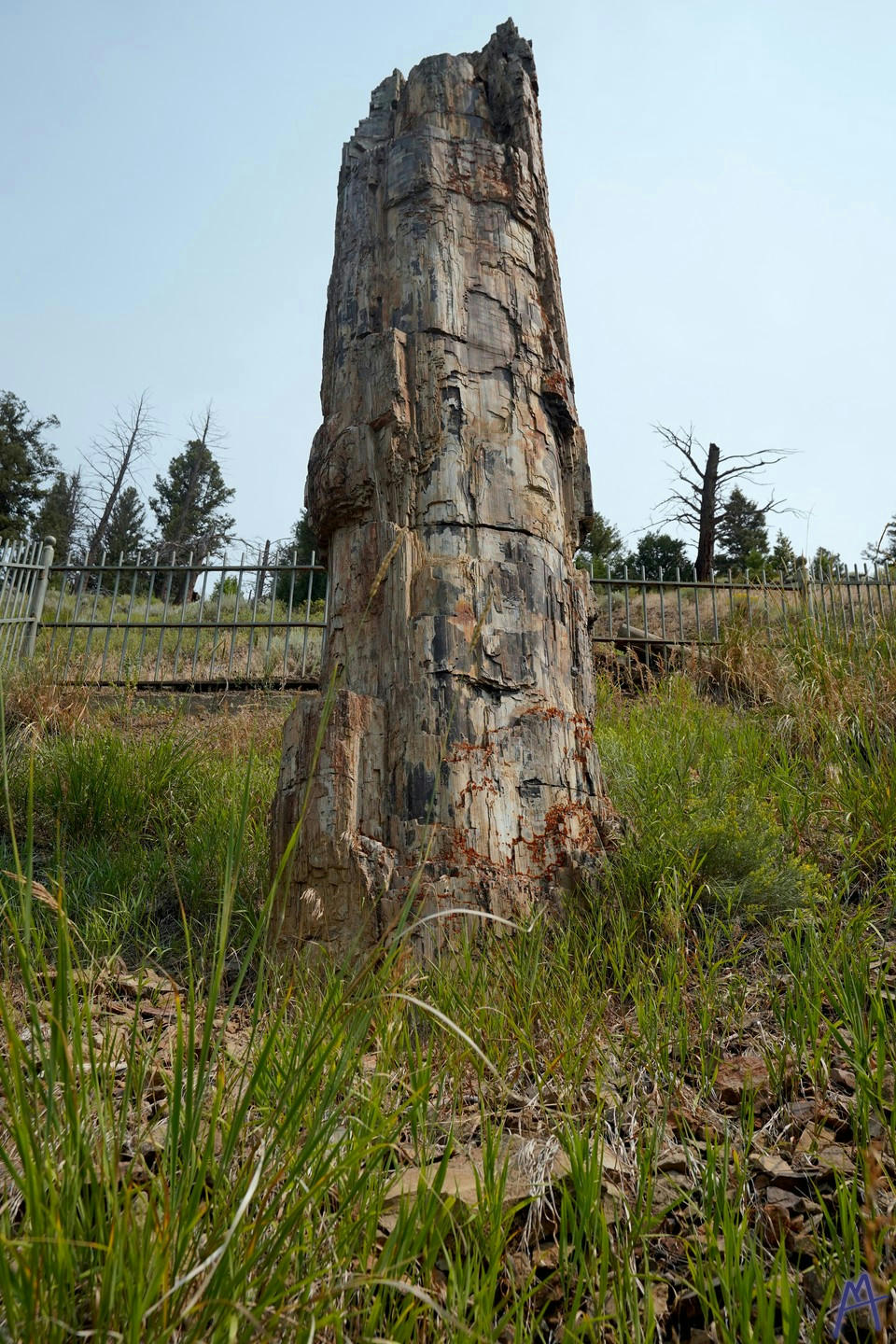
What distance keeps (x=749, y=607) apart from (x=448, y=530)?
5763 mm

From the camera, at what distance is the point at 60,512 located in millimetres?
42719

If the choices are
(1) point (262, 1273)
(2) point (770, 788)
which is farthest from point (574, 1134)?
(2) point (770, 788)

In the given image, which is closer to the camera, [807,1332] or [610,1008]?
[807,1332]

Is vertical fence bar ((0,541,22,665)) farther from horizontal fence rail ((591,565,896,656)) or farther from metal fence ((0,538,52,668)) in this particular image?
horizontal fence rail ((591,565,896,656))

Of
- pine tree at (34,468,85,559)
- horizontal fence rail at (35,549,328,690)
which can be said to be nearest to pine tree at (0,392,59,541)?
pine tree at (34,468,85,559)

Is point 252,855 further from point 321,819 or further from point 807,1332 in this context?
point 807,1332

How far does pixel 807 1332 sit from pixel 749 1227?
0.23 metres

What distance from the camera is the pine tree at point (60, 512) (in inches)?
1505

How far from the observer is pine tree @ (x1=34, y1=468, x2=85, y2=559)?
3822 cm

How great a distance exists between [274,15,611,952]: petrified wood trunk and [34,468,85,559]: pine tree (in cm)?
3575

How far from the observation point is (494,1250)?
119cm

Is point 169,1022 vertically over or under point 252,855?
under

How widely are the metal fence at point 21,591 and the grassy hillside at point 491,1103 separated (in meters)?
7.43

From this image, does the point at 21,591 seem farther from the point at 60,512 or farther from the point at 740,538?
the point at 60,512
